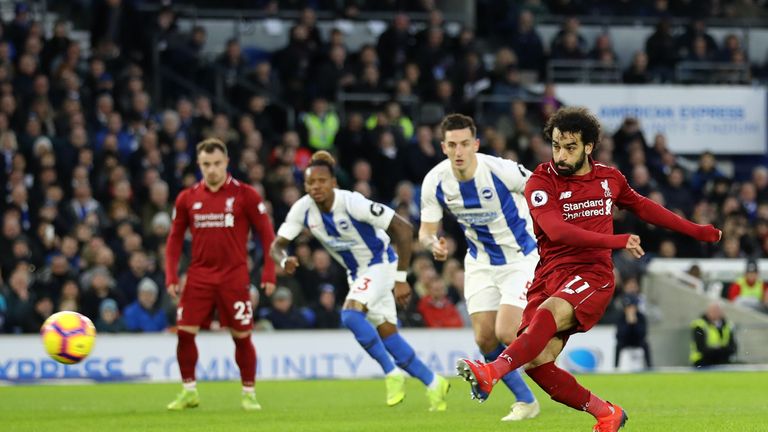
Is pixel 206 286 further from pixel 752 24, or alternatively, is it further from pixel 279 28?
pixel 752 24

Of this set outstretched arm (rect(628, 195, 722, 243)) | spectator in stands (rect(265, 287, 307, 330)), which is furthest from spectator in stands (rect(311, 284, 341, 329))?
outstretched arm (rect(628, 195, 722, 243))

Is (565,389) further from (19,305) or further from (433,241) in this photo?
(19,305)

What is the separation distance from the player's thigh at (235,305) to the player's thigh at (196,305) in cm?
9

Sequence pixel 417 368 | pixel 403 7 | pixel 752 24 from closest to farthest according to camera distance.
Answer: pixel 417 368 → pixel 403 7 → pixel 752 24

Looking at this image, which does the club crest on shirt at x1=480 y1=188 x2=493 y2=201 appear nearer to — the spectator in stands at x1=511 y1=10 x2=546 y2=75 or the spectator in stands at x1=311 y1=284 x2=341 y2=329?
the spectator in stands at x1=311 y1=284 x2=341 y2=329

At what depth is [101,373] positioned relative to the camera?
19438 millimetres

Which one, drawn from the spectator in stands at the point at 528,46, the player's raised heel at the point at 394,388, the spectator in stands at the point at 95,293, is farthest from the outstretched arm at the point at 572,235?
the spectator in stands at the point at 528,46

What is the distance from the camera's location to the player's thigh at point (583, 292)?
902 cm

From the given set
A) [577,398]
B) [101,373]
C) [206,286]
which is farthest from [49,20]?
[577,398]

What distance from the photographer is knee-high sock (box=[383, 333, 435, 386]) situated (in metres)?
13.3

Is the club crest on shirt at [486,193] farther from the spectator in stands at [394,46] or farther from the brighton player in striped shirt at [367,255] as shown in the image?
the spectator in stands at [394,46]

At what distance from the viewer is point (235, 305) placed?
1369 centimetres

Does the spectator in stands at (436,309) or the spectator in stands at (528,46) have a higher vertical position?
the spectator in stands at (528,46)

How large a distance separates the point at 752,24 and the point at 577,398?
2366 centimetres
